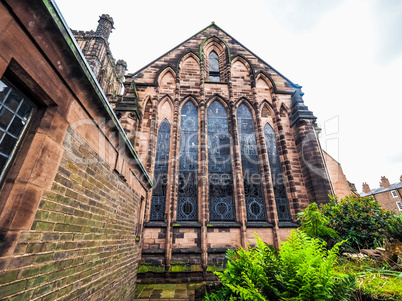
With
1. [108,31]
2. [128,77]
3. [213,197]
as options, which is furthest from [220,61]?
[108,31]

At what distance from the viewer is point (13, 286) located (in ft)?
4.44

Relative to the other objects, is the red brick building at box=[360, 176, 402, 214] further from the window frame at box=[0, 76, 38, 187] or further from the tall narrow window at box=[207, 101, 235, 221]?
the window frame at box=[0, 76, 38, 187]

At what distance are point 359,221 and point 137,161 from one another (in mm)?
6773

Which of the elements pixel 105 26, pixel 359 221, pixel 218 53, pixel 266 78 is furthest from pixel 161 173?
pixel 105 26

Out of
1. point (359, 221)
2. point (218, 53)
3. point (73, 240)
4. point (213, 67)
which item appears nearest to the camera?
point (73, 240)

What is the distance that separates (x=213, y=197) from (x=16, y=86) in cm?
699

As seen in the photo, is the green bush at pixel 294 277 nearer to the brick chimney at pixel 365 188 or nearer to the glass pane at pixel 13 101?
the glass pane at pixel 13 101

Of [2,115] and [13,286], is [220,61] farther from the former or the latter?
[13,286]

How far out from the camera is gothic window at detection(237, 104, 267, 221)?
772 cm

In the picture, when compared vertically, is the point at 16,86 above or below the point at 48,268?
above

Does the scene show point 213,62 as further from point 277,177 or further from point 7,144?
point 7,144

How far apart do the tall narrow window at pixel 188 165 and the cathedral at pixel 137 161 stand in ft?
0.17

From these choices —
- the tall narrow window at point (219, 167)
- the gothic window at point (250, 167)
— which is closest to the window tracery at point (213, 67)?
the tall narrow window at point (219, 167)

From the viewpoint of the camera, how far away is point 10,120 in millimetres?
1571
